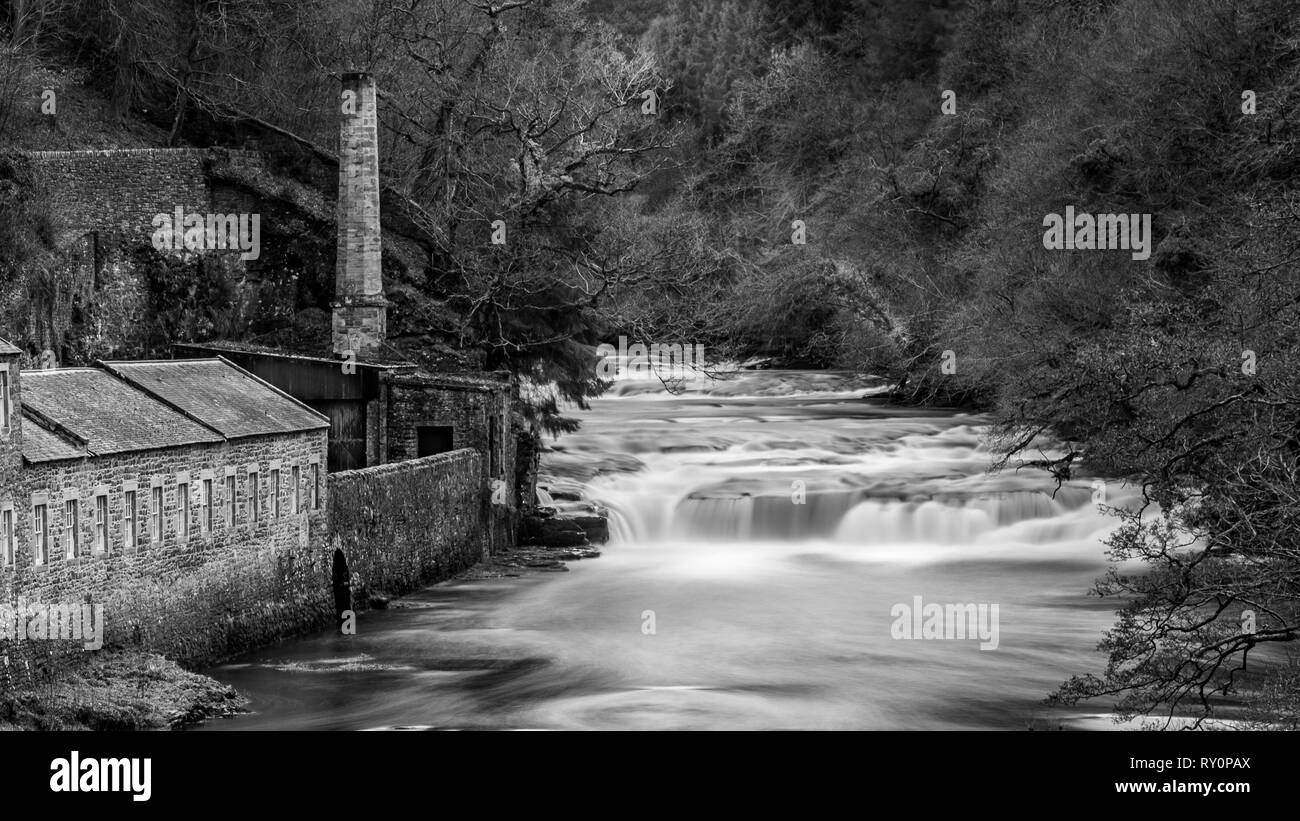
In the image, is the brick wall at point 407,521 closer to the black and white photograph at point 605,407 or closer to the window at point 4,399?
the black and white photograph at point 605,407

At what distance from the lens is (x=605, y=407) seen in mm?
55156

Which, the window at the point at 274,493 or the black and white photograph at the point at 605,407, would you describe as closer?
the black and white photograph at the point at 605,407

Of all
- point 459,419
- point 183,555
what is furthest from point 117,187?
point 183,555

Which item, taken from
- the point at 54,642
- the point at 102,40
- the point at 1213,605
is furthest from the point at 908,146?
the point at 54,642

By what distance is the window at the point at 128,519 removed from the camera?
25.1 metres

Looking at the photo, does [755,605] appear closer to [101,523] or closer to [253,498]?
[253,498]

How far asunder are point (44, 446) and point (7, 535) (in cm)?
168

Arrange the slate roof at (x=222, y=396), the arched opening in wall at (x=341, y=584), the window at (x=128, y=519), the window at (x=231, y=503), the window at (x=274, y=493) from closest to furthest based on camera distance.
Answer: the window at (x=128, y=519) < the window at (x=231, y=503) < the slate roof at (x=222, y=396) < the window at (x=274, y=493) < the arched opening in wall at (x=341, y=584)

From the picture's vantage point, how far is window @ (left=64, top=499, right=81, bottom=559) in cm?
2375

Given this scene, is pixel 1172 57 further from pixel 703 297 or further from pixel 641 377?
pixel 641 377

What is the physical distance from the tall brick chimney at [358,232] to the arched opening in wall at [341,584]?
11613mm

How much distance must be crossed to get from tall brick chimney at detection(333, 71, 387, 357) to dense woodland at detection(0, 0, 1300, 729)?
6.83ft

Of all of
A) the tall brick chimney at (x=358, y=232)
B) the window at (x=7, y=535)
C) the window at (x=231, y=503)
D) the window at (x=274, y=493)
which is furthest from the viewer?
the tall brick chimney at (x=358, y=232)

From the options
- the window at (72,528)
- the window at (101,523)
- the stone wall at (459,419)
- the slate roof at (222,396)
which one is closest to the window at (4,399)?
the window at (72,528)
